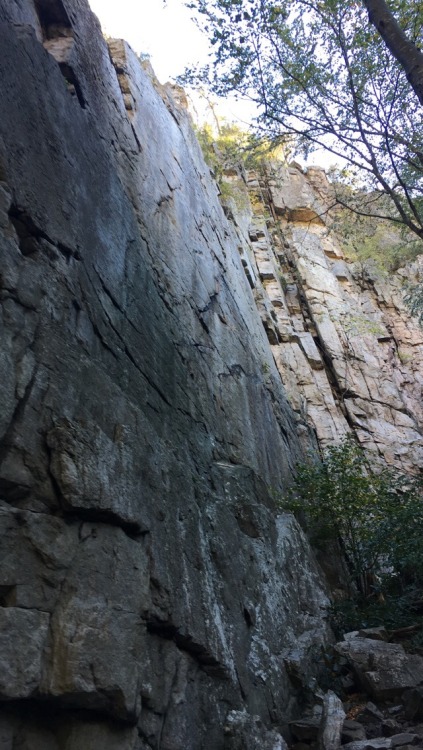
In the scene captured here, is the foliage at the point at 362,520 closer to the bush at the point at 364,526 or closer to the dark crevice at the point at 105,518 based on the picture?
the bush at the point at 364,526

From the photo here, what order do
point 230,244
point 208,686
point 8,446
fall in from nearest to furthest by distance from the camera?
point 8,446 → point 208,686 → point 230,244

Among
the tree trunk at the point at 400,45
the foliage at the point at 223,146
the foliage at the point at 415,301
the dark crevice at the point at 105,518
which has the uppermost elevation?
the foliage at the point at 223,146

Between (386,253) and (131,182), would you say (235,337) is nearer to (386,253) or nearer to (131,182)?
(131,182)

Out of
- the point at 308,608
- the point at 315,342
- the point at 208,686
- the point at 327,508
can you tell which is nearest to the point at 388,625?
the point at 308,608

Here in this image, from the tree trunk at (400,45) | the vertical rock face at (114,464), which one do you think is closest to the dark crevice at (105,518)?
the vertical rock face at (114,464)

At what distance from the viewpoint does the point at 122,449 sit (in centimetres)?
622

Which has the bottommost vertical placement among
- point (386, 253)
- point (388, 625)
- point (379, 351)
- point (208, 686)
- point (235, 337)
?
point (208, 686)

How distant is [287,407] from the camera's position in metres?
16.6

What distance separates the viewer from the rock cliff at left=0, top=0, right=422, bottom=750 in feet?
15.6

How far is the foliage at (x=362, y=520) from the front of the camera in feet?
40.0

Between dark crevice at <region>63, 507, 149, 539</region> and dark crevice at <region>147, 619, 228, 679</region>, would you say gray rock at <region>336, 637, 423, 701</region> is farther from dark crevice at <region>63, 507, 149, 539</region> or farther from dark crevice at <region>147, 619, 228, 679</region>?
dark crevice at <region>63, 507, 149, 539</region>

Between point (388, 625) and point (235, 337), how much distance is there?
254 inches

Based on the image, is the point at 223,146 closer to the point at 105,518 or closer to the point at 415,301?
the point at 415,301

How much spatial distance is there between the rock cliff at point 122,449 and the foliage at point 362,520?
955mm
